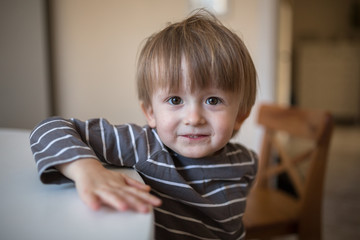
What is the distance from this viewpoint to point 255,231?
3.32ft

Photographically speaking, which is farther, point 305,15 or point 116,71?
point 305,15

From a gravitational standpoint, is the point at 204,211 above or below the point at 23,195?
below

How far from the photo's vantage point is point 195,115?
508 mm

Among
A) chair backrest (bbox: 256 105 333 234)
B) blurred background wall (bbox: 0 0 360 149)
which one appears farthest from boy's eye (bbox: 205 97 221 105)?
blurred background wall (bbox: 0 0 360 149)

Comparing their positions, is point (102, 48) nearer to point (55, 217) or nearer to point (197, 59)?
point (197, 59)

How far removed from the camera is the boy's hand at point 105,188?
12.0 inches

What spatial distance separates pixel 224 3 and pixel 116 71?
0.84 m

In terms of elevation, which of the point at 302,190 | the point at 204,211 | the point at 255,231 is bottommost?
the point at 255,231

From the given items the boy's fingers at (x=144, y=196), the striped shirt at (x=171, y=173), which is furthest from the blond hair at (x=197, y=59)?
the boy's fingers at (x=144, y=196)

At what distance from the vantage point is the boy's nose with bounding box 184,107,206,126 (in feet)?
1.65

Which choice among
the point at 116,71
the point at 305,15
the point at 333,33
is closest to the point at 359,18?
the point at 333,33

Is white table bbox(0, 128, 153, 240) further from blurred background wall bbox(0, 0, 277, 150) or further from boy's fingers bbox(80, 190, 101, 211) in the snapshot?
blurred background wall bbox(0, 0, 277, 150)

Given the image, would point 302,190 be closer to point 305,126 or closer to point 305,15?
point 305,126

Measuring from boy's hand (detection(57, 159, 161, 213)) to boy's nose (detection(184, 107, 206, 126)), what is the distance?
0.17 metres
